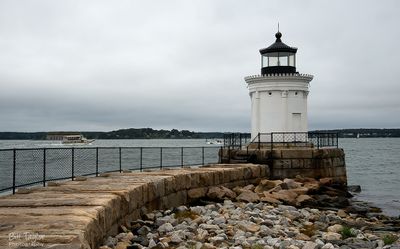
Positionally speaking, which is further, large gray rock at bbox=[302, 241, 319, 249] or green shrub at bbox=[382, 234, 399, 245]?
green shrub at bbox=[382, 234, 399, 245]

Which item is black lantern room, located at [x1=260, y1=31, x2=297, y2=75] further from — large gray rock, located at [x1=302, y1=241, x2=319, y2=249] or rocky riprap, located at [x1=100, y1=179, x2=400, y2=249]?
large gray rock, located at [x1=302, y1=241, x2=319, y2=249]

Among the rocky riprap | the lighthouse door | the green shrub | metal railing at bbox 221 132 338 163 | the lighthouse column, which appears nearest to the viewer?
the rocky riprap

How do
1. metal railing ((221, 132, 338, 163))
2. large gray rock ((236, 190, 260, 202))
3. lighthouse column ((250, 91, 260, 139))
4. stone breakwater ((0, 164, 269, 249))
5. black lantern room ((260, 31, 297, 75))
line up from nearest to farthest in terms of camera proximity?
stone breakwater ((0, 164, 269, 249))
large gray rock ((236, 190, 260, 202))
metal railing ((221, 132, 338, 163))
black lantern room ((260, 31, 297, 75))
lighthouse column ((250, 91, 260, 139))

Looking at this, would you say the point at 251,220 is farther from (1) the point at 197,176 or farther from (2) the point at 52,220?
(2) the point at 52,220

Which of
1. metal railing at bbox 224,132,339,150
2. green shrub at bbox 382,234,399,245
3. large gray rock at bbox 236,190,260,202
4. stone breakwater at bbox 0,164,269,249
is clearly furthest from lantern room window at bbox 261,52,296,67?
green shrub at bbox 382,234,399,245

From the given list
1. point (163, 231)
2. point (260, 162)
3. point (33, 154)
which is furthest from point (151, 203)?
point (260, 162)

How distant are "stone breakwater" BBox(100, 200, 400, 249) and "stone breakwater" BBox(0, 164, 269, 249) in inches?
14.8

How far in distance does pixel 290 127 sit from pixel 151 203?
11.5 m

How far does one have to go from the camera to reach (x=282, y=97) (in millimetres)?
20828

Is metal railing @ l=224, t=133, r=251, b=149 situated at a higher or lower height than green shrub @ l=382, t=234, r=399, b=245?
higher

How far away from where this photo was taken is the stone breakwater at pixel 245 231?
27.9ft

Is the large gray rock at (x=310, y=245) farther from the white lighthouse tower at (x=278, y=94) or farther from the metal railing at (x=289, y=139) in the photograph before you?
the white lighthouse tower at (x=278, y=94)

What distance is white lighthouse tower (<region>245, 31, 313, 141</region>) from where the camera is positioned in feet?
68.3

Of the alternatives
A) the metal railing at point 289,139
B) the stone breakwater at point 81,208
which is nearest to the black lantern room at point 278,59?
the metal railing at point 289,139
